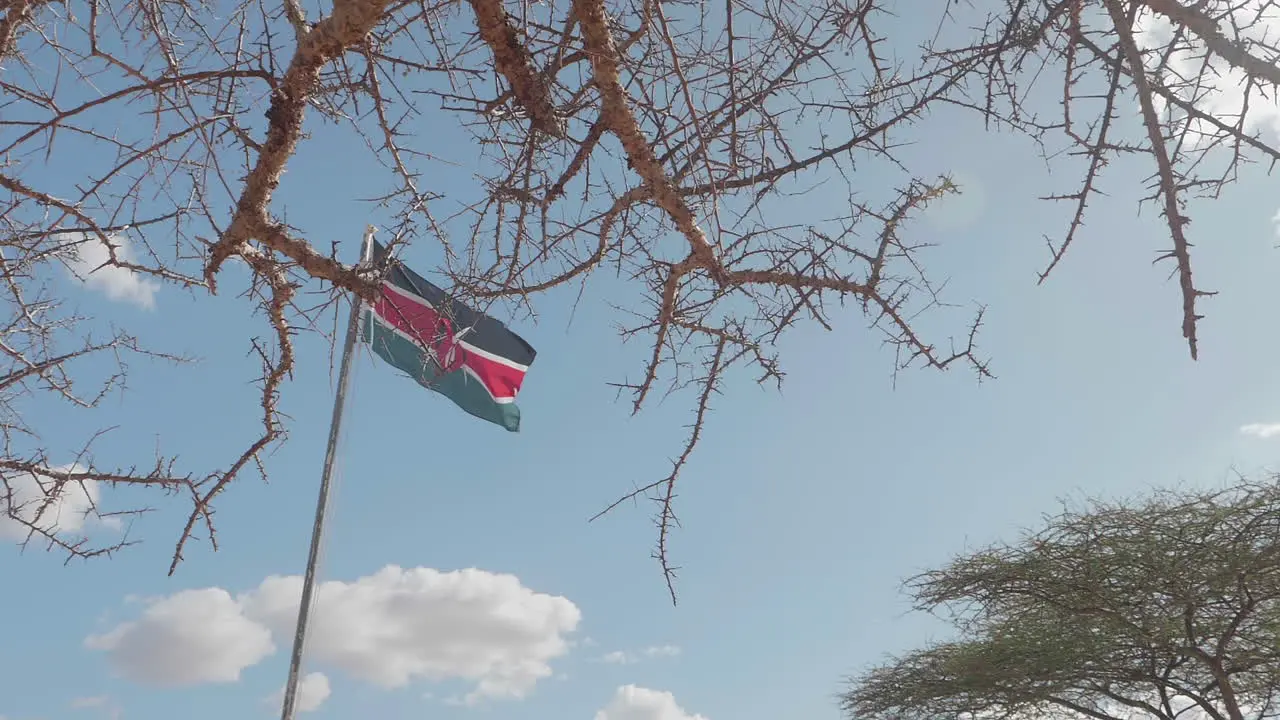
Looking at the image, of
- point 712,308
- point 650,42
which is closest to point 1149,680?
point 712,308

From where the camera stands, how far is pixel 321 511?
5.89 metres

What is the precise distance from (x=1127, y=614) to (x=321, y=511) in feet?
24.9

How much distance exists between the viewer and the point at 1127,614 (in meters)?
9.71

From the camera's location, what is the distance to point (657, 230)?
2.44 meters

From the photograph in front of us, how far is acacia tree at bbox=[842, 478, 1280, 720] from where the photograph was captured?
361 inches

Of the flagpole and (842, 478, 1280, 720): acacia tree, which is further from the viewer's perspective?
(842, 478, 1280, 720): acacia tree

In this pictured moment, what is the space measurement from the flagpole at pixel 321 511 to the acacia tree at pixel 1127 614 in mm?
6995

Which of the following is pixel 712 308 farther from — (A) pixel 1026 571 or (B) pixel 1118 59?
(A) pixel 1026 571

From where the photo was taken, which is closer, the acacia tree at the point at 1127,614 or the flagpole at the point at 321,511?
the flagpole at the point at 321,511

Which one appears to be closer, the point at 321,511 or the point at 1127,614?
the point at 321,511

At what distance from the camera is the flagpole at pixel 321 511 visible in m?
5.39

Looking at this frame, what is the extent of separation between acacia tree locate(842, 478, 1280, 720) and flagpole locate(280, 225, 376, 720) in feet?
22.9

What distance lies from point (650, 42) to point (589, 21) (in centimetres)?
23

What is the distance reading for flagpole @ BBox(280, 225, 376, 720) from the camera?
539 cm
